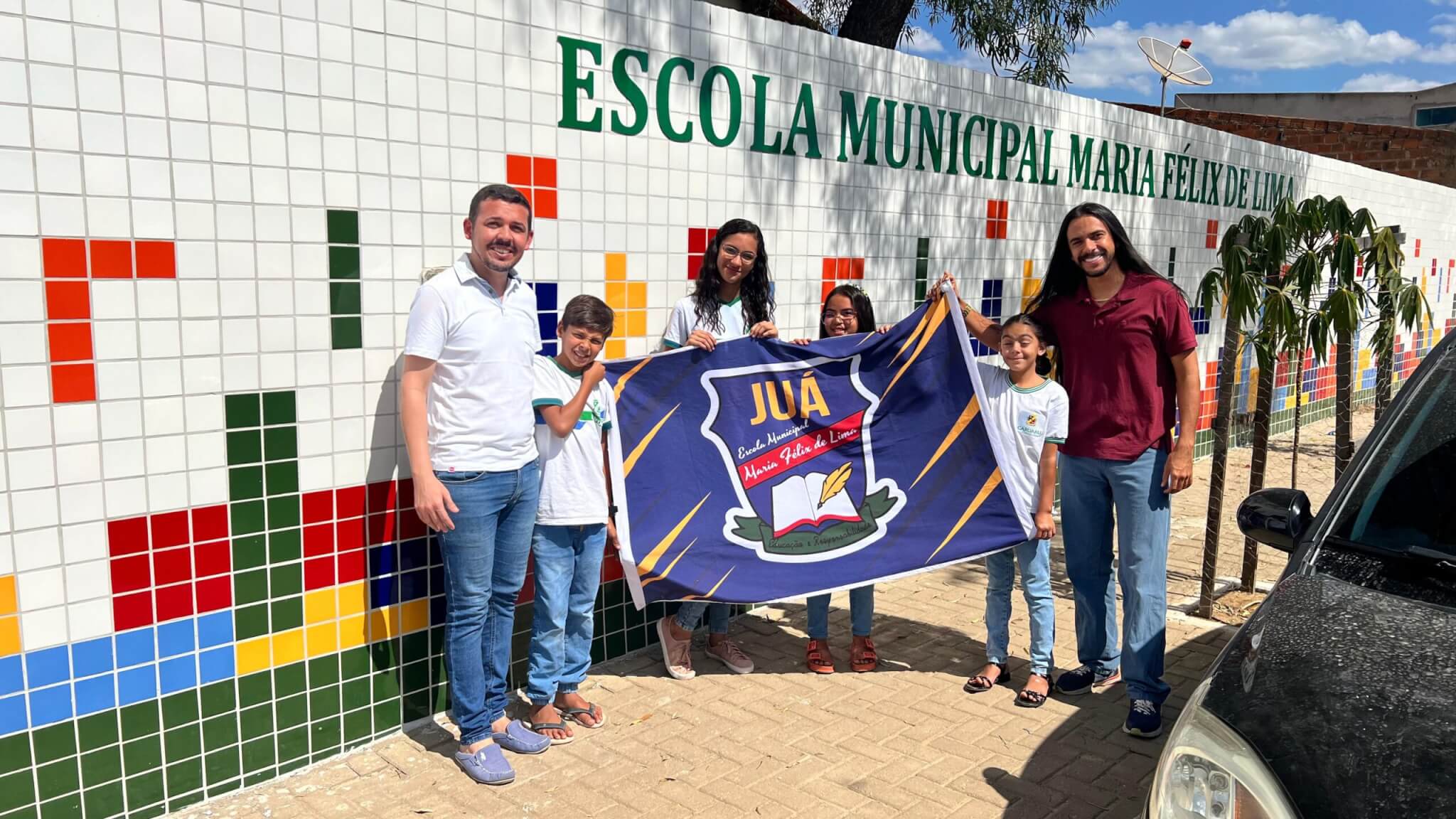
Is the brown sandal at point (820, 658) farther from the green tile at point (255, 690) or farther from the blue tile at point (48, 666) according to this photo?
the blue tile at point (48, 666)

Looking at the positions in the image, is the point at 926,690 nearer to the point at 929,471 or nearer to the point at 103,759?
the point at 929,471

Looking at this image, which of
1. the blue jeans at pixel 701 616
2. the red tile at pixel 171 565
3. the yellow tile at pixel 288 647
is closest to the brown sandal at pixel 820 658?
the blue jeans at pixel 701 616

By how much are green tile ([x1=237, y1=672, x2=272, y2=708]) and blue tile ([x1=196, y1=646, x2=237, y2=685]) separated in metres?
0.06

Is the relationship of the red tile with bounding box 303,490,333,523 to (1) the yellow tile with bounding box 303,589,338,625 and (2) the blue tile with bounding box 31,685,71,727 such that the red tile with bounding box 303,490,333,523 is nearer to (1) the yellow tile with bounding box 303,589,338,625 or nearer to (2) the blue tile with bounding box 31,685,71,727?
(1) the yellow tile with bounding box 303,589,338,625

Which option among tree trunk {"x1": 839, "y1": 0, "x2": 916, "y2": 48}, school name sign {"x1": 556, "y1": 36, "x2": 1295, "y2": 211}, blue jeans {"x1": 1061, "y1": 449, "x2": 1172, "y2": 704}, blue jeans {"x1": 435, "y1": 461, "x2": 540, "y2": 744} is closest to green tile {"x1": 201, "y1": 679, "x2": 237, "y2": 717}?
blue jeans {"x1": 435, "y1": 461, "x2": 540, "y2": 744}

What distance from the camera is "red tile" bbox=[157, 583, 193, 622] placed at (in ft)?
11.8

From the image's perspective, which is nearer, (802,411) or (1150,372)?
(1150,372)

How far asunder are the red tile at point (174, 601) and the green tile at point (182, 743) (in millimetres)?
407

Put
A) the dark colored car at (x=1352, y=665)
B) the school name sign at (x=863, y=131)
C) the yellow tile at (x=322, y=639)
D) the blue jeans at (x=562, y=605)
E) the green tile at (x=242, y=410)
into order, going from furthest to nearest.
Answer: the school name sign at (x=863, y=131)
the blue jeans at (x=562, y=605)
the yellow tile at (x=322, y=639)
the green tile at (x=242, y=410)
the dark colored car at (x=1352, y=665)

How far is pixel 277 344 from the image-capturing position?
12.3 ft

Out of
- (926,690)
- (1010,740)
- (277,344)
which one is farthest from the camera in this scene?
(926,690)

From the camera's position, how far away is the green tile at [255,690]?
3.82m

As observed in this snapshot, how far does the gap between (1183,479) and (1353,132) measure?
18.6m

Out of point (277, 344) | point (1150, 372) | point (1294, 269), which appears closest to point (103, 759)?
point (277, 344)
